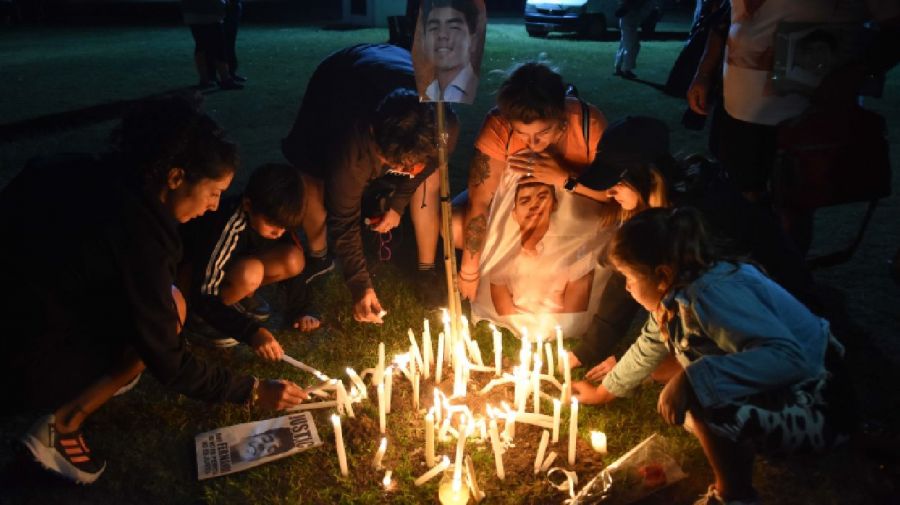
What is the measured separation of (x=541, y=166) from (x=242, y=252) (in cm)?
164

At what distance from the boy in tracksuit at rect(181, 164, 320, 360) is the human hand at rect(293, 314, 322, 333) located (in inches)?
12.9

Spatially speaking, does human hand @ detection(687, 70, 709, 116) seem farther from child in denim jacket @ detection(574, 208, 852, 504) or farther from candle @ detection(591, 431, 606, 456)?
candle @ detection(591, 431, 606, 456)

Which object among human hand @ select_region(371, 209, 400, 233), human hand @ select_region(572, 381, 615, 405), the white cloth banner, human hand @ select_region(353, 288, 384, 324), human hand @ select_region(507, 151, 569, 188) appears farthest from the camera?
human hand @ select_region(371, 209, 400, 233)

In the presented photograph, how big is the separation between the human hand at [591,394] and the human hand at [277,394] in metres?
1.33

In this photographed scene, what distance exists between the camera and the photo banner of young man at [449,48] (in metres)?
2.88

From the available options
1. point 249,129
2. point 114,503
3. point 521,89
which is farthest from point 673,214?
point 249,129

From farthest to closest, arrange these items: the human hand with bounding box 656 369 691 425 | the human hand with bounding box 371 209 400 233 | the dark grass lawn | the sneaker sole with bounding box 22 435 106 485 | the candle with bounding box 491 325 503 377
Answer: the human hand with bounding box 371 209 400 233
the candle with bounding box 491 325 503 377
the dark grass lawn
the sneaker sole with bounding box 22 435 106 485
the human hand with bounding box 656 369 691 425

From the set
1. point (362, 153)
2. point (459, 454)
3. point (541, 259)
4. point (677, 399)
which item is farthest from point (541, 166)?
point (459, 454)

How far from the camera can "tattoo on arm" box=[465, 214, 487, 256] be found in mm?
4066

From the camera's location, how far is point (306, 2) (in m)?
30.0

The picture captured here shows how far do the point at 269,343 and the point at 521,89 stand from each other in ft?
5.71

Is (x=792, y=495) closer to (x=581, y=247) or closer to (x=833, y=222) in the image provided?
(x=581, y=247)

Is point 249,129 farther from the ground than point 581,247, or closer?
closer

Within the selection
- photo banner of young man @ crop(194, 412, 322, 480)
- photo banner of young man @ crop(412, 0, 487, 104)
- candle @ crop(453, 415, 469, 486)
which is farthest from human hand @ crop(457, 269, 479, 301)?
candle @ crop(453, 415, 469, 486)
